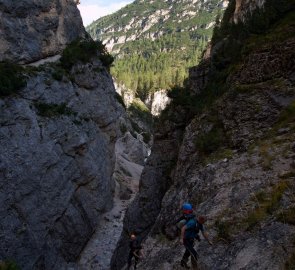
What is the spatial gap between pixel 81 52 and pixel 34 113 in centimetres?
1345

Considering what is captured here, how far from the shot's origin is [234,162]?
1750cm

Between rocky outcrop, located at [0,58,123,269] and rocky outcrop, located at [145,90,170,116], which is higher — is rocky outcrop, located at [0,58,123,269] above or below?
above

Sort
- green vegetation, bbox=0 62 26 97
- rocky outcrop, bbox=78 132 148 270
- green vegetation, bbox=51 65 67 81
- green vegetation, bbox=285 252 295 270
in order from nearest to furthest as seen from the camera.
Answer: green vegetation, bbox=285 252 295 270
green vegetation, bbox=0 62 26 97
rocky outcrop, bbox=78 132 148 270
green vegetation, bbox=51 65 67 81

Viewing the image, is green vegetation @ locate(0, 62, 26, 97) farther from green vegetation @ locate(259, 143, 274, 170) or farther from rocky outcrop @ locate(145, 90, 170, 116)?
rocky outcrop @ locate(145, 90, 170, 116)

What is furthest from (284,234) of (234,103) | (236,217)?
(234,103)

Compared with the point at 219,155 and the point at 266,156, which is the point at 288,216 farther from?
the point at 219,155

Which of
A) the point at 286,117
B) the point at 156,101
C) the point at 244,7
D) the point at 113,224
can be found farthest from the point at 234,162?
the point at 156,101

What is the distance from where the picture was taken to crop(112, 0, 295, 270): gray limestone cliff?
13203mm

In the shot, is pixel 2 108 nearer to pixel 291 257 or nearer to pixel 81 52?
pixel 81 52

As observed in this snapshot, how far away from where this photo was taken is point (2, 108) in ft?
105

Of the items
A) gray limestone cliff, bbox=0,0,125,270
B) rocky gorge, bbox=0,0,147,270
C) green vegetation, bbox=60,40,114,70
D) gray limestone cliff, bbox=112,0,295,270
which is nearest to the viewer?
gray limestone cliff, bbox=112,0,295,270

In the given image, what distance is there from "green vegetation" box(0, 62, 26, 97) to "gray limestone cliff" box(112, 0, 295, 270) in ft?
47.2

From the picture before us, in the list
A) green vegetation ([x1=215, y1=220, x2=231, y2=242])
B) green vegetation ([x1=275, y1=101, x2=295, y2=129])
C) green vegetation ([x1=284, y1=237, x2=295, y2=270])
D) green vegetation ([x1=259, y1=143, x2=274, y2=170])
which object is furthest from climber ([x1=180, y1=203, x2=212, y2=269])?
green vegetation ([x1=275, y1=101, x2=295, y2=129])

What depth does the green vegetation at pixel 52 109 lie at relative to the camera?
35.6 meters
